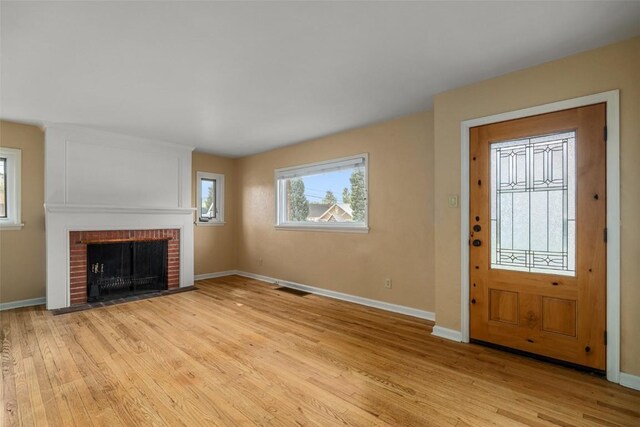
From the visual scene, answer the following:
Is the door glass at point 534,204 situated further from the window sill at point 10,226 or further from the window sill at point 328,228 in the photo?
the window sill at point 10,226

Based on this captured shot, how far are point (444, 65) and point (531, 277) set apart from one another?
6.52 feet

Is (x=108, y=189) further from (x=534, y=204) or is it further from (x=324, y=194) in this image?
(x=534, y=204)

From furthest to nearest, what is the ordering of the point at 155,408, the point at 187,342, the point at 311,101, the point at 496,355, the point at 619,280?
1. the point at 311,101
2. the point at 187,342
3. the point at 496,355
4. the point at 619,280
5. the point at 155,408

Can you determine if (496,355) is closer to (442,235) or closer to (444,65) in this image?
(442,235)

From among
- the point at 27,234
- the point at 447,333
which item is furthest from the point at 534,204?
the point at 27,234

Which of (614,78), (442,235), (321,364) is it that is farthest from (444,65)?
(321,364)

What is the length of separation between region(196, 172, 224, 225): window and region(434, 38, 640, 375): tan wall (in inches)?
179

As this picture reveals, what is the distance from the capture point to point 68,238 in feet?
13.5

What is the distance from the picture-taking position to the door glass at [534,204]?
2471 mm

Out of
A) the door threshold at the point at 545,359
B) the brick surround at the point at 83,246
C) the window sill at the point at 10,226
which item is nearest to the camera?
the door threshold at the point at 545,359

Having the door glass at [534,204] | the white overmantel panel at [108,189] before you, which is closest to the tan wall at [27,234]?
the white overmantel panel at [108,189]

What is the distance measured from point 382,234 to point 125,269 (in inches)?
158

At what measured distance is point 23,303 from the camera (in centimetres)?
409

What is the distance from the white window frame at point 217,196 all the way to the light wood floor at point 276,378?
2.69 metres
